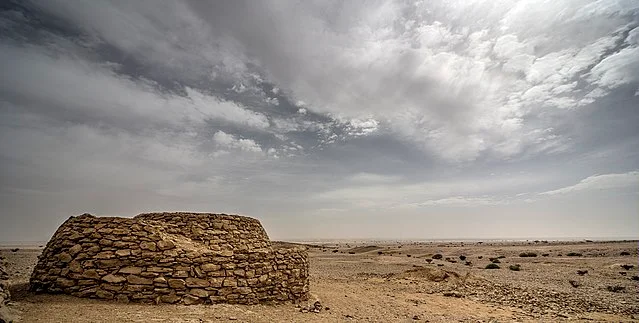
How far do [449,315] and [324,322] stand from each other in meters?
5.08

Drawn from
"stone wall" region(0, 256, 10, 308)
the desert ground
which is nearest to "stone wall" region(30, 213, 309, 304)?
the desert ground

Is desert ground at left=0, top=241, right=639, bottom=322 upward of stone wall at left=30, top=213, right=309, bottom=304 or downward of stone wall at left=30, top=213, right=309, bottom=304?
downward

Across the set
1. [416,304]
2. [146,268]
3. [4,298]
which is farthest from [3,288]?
[416,304]

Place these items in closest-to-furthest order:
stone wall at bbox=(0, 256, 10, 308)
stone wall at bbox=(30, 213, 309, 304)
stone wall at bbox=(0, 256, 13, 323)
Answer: stone wall at bbox=(0, 256, 13, 323), stone wall at bbox=(0, 256, 10, 308), stone wall at bbox=(30, 213, 309, 304)

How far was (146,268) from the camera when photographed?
10188 mm

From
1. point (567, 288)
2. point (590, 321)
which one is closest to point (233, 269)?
point (590, 321)

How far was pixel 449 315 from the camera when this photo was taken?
39.9 ft

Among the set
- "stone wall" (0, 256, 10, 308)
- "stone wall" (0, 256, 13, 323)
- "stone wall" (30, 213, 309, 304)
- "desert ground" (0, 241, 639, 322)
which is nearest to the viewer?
"stone wall" (0, 256, 13, 323)

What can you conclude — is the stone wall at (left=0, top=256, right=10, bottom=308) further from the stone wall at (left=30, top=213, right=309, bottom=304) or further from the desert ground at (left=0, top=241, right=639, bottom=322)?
the stone wall at (left=30, top=213, right=309, bottom=304)

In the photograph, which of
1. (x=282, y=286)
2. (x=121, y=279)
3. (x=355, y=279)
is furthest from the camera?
(x=355, y=279)

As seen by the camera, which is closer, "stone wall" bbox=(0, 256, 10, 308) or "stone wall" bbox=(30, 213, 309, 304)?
"stone wall" bbox=(0, 256, 10, 308)

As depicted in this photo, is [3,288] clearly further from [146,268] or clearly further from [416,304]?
[416,304]

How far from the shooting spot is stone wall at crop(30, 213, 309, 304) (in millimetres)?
9922

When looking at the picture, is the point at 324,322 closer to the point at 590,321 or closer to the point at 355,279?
the point at 590,321
